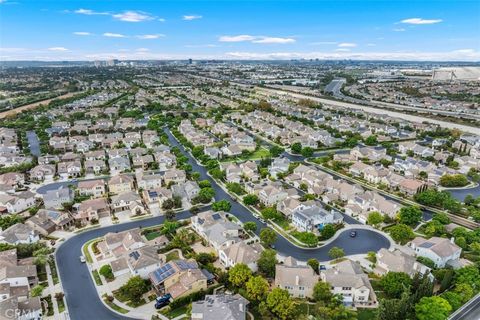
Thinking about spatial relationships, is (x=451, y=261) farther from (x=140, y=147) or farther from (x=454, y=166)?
(x=140, y=147)

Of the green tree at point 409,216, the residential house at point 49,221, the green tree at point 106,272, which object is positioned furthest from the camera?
the green tree at point 409,216

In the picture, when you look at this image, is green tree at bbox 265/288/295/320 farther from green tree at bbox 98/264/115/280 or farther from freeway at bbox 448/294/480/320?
green tree at bbox 98/264/115/280

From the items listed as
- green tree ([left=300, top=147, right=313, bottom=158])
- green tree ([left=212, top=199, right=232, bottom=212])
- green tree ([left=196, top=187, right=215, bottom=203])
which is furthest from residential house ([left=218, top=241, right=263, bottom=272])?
green tree ([left=300, top=147, right=313, bottom=158])

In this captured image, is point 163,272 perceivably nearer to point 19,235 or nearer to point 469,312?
point 19,235

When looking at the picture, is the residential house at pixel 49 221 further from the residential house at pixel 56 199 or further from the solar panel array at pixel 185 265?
the solar panel array at pixel 185 265

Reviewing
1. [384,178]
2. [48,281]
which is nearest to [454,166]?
[384,178]

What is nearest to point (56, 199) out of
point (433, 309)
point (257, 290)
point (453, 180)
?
point (257, 290)

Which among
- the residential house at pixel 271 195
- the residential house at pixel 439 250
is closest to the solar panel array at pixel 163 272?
the residential house at pixel 271 195
